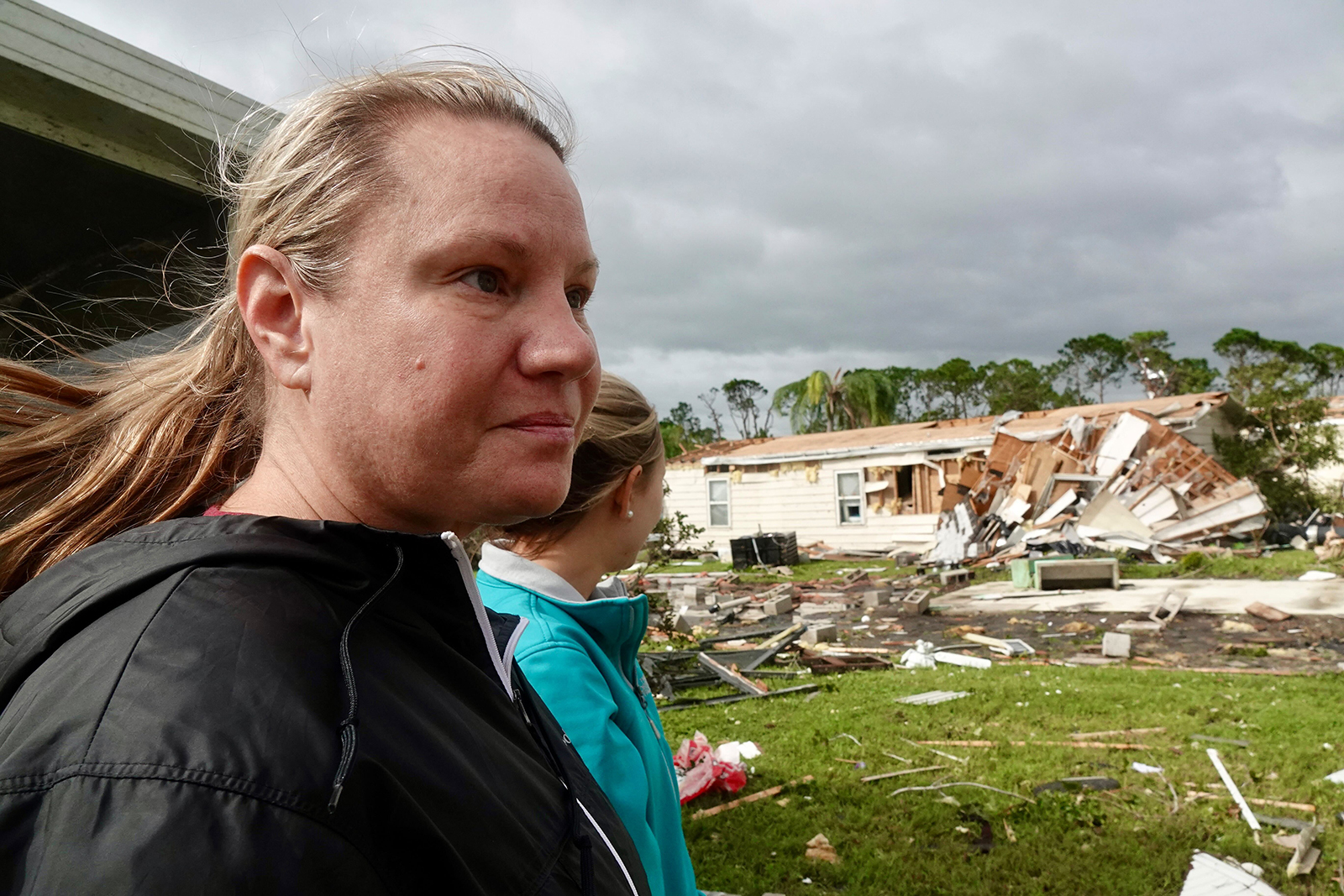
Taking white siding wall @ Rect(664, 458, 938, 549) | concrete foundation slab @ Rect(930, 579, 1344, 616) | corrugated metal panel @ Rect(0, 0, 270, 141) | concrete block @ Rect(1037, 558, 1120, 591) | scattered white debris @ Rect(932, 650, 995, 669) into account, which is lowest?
scattered white debris @ Rect(932, 650, 995, 669)

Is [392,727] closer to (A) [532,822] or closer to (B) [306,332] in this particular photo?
(A) [532,822]

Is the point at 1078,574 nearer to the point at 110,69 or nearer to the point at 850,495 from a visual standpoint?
the point at 850,495

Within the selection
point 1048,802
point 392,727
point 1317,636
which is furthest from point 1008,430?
point 392,727

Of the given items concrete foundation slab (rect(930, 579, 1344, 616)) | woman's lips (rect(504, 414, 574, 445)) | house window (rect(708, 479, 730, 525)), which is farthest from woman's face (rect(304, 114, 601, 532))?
house window (rect(708, 479, 730, 525))

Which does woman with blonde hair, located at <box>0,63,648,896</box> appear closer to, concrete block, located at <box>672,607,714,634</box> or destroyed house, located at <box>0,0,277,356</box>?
destroyed house, located at <box>0,0,277,356</box>

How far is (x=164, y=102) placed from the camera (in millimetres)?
3570

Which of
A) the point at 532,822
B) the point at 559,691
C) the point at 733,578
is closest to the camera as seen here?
the point at 532,822

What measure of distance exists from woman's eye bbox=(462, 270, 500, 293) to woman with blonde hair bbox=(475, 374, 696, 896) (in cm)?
103

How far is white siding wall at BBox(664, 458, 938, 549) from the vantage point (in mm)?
24406

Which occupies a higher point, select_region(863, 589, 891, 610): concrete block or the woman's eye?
the woman's eye

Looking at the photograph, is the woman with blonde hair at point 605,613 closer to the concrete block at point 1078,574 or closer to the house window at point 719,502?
the concrete block at point 1078,574

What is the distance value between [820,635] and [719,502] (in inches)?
660

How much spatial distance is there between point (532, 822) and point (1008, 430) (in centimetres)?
2396

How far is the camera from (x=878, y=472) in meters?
24.9
